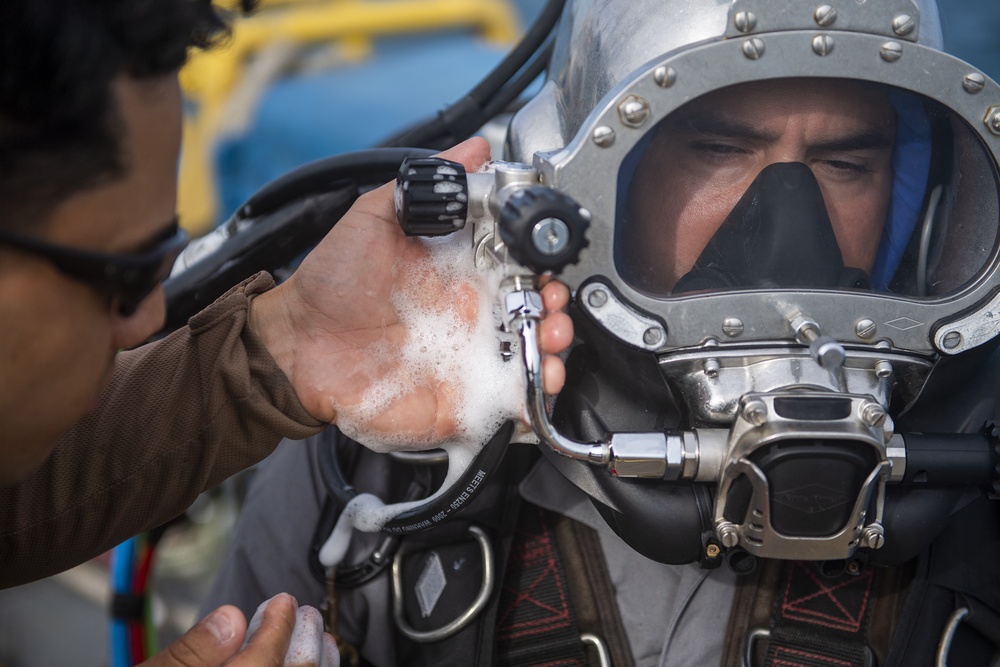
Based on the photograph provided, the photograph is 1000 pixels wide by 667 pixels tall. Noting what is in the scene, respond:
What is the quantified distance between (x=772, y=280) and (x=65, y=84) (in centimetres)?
90

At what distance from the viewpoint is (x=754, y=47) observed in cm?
118

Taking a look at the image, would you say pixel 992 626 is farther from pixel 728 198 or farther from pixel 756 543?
pixel 728 198

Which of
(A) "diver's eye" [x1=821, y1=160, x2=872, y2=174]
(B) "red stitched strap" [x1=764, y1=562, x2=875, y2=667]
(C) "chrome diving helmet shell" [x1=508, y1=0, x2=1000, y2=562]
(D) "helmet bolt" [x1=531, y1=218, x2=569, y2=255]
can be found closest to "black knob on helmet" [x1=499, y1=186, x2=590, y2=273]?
Result: (D) "helmet bolt" [x1=531, y1=218, x2=569, y2=255]

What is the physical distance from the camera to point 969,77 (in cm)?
120

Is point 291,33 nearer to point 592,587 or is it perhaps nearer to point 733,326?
point 592,587

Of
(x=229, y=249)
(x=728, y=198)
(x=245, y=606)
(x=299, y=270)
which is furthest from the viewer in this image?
(x=229, y=249)

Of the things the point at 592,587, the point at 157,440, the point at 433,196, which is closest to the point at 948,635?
the point at 592,587

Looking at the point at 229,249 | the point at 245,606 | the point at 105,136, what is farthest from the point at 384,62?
the point at 105,136

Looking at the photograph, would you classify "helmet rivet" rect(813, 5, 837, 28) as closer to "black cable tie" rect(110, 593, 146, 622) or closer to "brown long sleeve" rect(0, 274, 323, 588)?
"brown long sleeve" rect(0, 274, 323, 588)

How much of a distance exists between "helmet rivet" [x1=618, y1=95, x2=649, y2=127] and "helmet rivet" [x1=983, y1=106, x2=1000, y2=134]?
17.5 inches

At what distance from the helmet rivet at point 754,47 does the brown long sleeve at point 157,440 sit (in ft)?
2.61

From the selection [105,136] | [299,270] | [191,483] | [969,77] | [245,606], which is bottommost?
[245,606]

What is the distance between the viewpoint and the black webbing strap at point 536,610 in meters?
1.45

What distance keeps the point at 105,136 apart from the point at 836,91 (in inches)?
36.5
